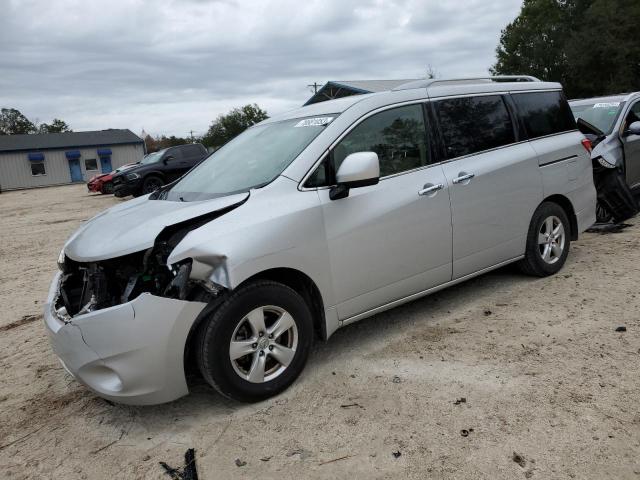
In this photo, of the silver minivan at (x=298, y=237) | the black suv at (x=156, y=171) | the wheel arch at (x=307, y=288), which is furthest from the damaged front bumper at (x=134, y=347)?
the black suv at (x=156, y=171)

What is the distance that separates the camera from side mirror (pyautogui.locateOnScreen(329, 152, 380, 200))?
127 inches

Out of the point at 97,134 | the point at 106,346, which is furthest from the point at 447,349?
the point at 97,134

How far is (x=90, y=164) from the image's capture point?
152 ft

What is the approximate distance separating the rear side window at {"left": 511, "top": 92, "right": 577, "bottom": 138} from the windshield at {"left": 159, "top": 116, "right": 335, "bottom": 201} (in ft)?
6.91

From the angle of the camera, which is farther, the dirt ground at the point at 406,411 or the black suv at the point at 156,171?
the black suv at the point at 156,171

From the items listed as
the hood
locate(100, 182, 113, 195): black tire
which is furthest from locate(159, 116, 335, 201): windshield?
locate(100, 182, 113, 195): black tire

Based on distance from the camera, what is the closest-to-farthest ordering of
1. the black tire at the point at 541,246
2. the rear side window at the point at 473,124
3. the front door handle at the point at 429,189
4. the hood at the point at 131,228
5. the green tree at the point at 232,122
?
1. the hood at the point at 131,228
2. the front door handle at the point at 429,189
3. the rear side window at the point at 473,124
4. the black tire at the point at 541,246
5. the green tree at the point at 232,122

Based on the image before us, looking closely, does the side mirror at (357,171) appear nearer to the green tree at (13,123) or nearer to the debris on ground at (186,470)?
the debris on ground at (186,470)

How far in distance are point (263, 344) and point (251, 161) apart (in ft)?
4.64

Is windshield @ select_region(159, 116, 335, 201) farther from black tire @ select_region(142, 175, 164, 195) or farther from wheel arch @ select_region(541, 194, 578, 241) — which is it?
black tire @ select_region(142, 175, 164, 195)

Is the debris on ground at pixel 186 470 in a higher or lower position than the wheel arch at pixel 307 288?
lower

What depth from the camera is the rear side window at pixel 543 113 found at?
4.76 meters

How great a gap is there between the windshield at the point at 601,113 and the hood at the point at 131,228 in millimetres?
5715

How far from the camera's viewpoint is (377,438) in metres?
2.74
